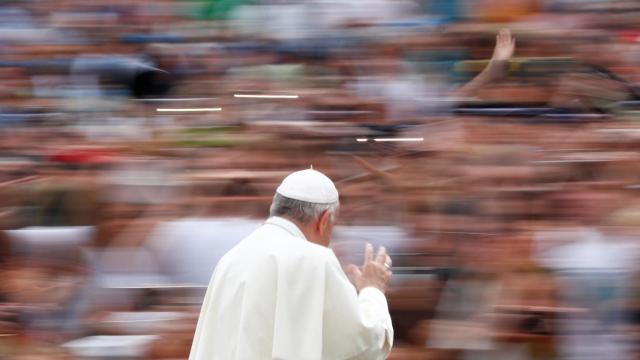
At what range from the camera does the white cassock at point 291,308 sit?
3652 mm

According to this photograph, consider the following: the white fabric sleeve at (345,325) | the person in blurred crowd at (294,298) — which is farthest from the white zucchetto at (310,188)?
the white fabric sleeve at (345,325)

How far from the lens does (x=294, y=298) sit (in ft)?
12.0

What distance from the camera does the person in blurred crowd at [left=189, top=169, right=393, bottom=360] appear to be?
3.66m

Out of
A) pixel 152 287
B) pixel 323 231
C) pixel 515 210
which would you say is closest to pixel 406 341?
pixel 515 210

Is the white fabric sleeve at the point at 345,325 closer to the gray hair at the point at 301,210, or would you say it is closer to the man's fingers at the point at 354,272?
the gray hair at the point at 301,210

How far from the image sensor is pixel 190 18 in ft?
23.1

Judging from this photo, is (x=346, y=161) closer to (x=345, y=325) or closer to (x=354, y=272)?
(x=354, y=272)

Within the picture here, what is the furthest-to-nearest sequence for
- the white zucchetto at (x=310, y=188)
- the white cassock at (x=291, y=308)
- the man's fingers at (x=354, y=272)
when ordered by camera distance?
the man's fingers at (x=354, y=272) < the white zucchetto at (x=310, y=188) < the white cassock at (x=291, y=308)

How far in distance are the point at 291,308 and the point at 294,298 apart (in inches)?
1.3

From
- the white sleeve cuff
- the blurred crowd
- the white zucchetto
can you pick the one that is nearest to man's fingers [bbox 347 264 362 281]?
the white sleeve cuff

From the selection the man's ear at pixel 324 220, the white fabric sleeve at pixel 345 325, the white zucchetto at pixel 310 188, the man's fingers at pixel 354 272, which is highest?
the white zucchetto at pixel 310 188

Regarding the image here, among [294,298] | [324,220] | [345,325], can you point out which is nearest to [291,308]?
[294,298]

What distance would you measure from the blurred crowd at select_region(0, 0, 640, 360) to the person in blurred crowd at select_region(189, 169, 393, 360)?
1.51m

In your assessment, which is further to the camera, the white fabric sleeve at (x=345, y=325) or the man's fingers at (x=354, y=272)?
the man's fingers at (x=354, y=272)
